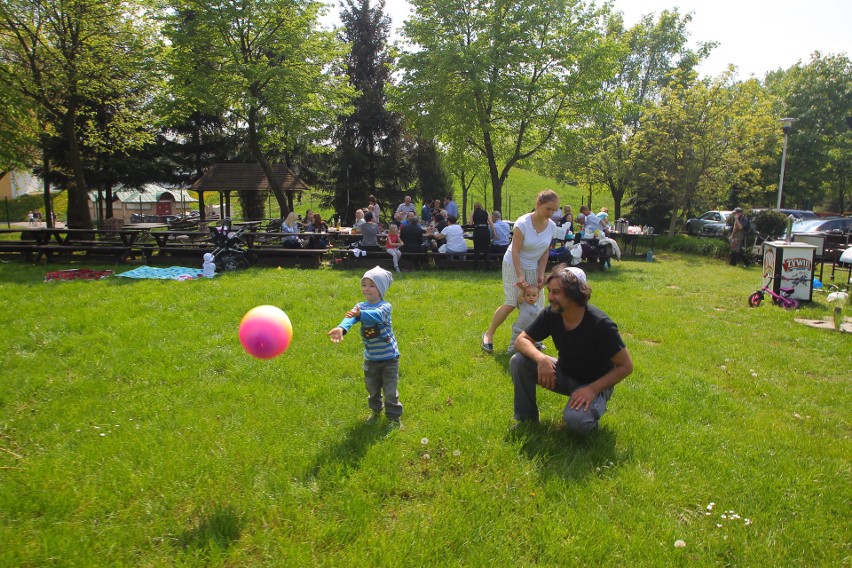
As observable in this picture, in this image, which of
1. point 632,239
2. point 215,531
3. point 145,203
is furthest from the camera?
point 145,203

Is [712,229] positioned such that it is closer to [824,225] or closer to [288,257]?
[824,225]

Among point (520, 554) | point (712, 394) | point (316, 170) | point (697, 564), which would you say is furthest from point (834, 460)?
point (316, 170)

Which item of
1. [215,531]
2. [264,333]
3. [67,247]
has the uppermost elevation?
[67,247]

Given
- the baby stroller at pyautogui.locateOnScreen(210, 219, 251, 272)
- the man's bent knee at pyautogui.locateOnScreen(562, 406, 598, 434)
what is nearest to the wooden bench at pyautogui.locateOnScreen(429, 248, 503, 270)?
the baby stroller at pyautogui.locateOnScreen(210, 219, 251, 272)

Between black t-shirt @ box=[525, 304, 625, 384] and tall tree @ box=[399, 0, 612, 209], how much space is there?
605 inches

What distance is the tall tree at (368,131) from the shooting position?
25797 millimetres

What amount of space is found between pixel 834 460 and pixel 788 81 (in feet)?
135

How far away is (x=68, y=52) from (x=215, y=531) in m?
19.5

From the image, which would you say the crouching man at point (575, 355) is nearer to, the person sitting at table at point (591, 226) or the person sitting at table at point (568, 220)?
the person sitting at table at point (568, 220)

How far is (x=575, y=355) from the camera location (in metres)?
3.97

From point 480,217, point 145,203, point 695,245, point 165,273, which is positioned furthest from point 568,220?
point 145,203

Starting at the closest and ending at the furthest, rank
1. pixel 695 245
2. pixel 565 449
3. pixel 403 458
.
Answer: pixel 403 458
pixel 565 449
pixel 695 245

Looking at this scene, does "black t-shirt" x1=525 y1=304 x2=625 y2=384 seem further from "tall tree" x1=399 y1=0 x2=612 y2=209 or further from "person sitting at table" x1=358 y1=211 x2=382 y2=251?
"tall tree" x1=399 y1=0 x2=612 y2=209

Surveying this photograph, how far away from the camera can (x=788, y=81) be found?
3531 centimetres
